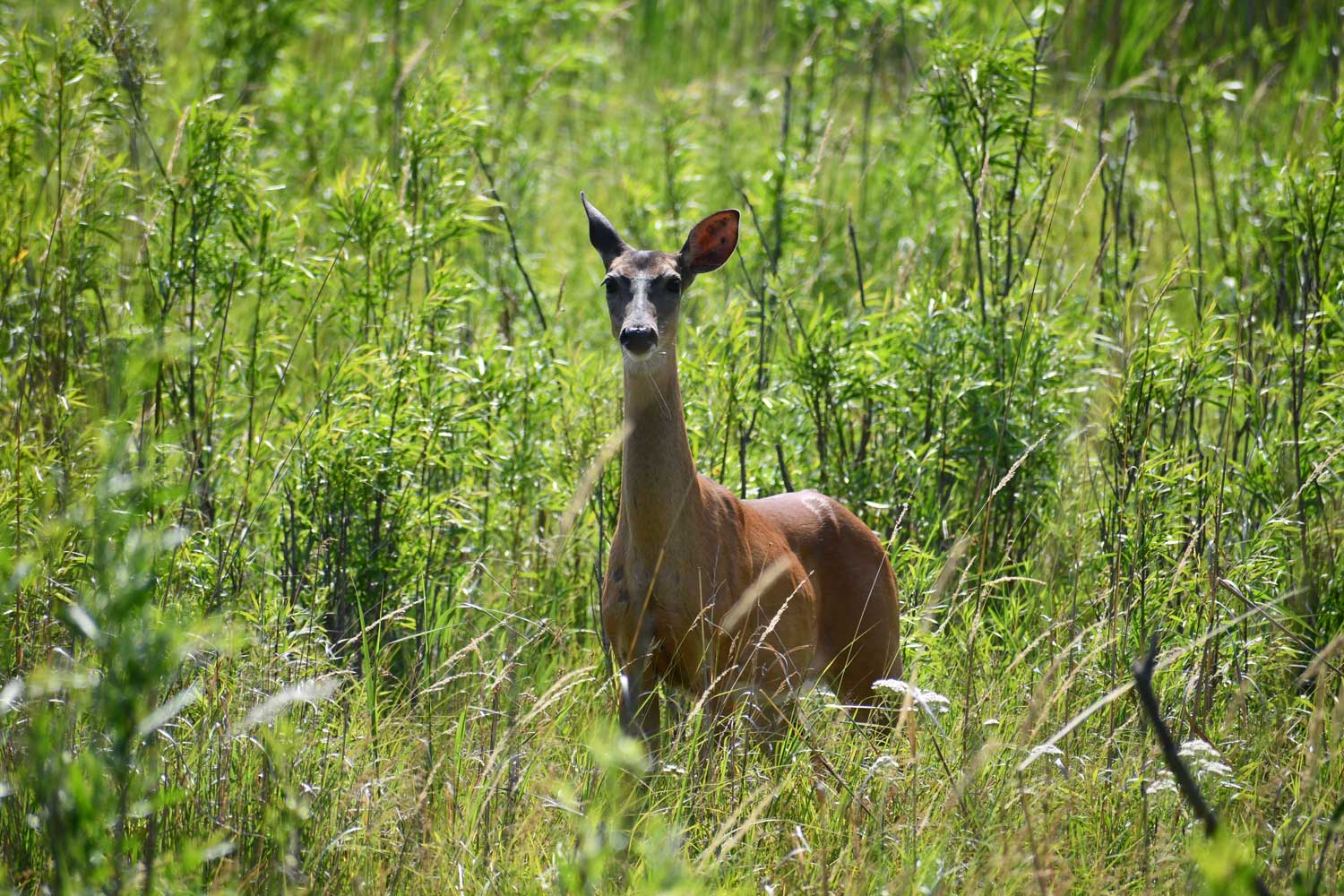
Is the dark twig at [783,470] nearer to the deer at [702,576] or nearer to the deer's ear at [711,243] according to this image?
the deer at [702,576]

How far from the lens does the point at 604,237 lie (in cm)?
471

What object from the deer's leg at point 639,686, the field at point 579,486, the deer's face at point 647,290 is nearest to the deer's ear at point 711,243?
the deer's face at point 647,290

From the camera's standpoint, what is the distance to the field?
3.19 metres

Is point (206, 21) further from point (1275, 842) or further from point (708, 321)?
point (1275, 842)

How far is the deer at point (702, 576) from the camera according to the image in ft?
13.1

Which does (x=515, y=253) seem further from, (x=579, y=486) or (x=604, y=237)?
(x=579, y=486)

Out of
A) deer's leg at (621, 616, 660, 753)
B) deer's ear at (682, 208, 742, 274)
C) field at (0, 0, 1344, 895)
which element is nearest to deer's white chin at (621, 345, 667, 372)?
field at (0, 0, 1344, 895)

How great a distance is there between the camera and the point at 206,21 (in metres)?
8.18

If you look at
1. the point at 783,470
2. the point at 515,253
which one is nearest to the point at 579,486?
the point at 783,470

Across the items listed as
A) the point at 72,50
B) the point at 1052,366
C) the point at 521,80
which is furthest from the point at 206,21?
the point at 1052,366

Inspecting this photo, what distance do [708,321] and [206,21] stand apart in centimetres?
406

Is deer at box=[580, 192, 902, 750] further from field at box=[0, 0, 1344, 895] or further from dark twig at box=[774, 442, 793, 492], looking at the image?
dark twig at box=[774, 442, 793, 492]

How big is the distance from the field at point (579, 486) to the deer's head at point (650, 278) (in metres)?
0.41

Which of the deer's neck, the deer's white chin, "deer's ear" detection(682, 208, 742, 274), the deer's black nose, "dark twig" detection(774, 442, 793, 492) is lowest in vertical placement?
"dark twig" detection(774, 442, 793, 492)
